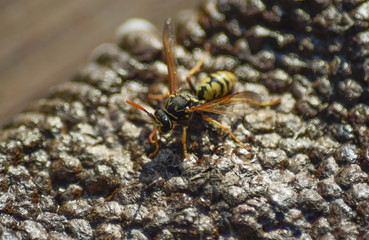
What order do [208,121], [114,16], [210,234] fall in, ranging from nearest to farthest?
[210,234] → [208,121] → [114,16]

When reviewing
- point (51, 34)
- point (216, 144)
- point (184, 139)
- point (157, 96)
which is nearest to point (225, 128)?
point (216, 144)

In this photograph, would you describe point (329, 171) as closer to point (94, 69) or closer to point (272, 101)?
point (272, 101)

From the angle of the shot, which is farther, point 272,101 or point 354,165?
point 272,101

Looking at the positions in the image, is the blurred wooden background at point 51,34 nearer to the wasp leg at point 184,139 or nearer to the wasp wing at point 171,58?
the wasp wing at point 171,58

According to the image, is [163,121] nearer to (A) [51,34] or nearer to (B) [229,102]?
(B) [229,102]

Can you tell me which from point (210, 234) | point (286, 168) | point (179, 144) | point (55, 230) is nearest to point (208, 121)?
point (179, 144)

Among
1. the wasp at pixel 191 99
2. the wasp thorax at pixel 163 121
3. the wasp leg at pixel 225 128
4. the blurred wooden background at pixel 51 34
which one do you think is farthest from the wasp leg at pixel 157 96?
the blurred wooden background at pixel 51 34
